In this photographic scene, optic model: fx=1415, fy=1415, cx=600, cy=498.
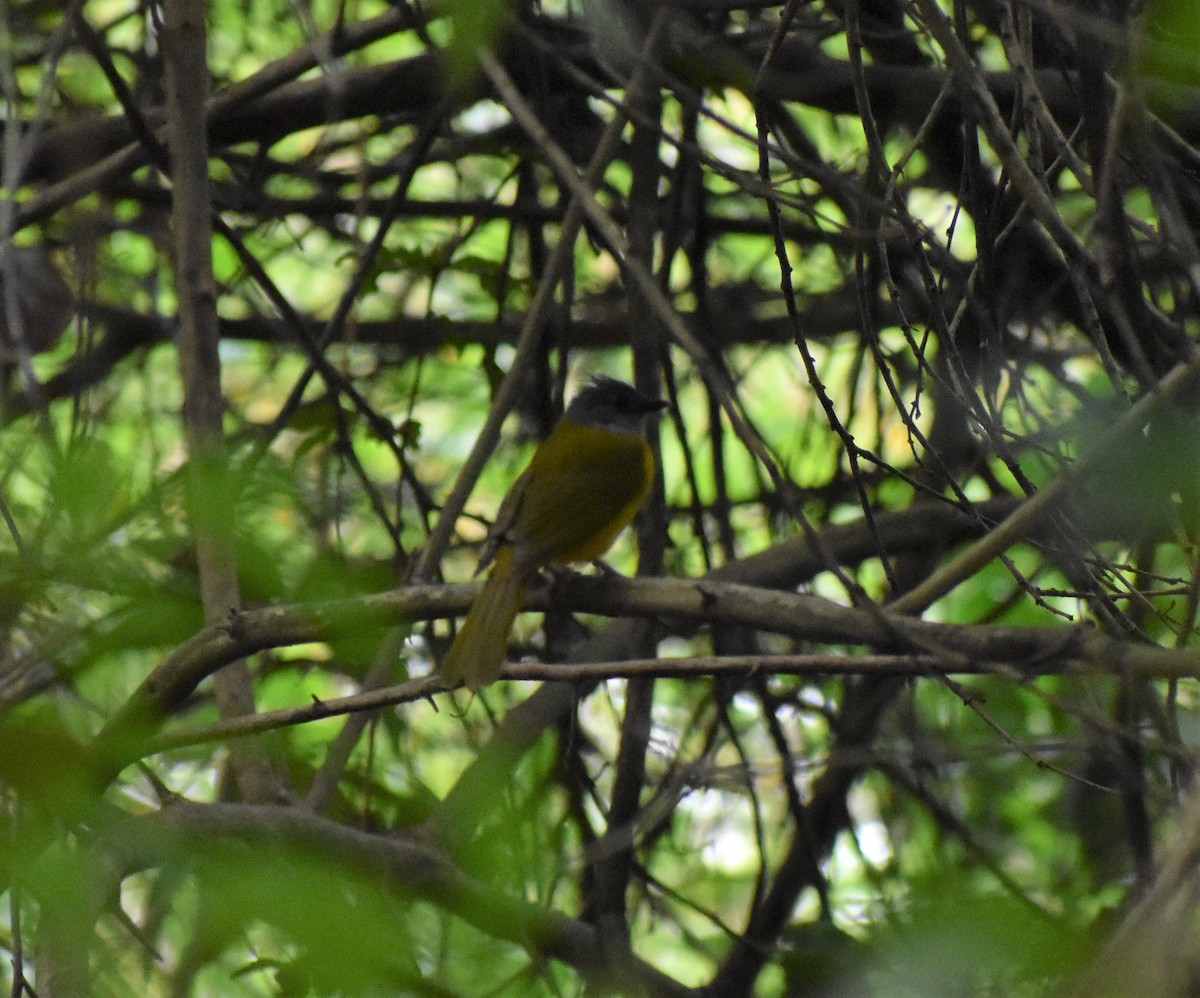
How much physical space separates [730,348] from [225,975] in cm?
364

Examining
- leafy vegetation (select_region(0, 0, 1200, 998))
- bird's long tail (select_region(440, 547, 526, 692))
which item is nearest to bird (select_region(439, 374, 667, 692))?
bird's long tail (select_region(440, 547, 526, 692))

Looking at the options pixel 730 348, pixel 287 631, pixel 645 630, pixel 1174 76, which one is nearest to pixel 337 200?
pixel 730 348

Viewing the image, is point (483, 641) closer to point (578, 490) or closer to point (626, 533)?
point (578, 490)

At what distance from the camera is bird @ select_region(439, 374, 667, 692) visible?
3.83m

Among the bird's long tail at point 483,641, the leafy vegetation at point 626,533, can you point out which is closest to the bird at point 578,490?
the bird's long tail at point 483,641

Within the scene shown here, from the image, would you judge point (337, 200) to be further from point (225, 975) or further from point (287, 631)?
point (225, 975)

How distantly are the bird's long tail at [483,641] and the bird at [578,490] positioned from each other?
33 mm

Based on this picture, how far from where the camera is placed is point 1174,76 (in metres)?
2.35

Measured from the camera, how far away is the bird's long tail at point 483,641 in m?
3.10

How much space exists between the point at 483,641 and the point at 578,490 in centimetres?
115

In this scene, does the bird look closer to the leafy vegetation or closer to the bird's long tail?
the bird's long tail

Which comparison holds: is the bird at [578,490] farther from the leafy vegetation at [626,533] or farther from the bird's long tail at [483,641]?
the leafy vegetation at [626,533]

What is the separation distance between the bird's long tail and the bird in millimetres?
33

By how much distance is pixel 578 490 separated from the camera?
426cm
